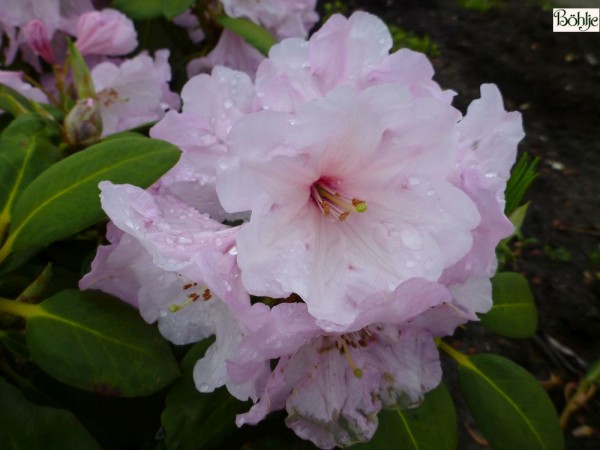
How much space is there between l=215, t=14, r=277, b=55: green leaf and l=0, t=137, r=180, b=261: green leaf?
515 millimetres

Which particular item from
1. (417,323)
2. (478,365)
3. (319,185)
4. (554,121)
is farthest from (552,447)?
(554,121)

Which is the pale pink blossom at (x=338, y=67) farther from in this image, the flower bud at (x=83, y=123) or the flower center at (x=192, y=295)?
the flower bud at (x=83, y=123)

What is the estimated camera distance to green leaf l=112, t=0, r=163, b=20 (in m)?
1.17

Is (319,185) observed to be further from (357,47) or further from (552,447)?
(552,447)

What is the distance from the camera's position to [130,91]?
106cm

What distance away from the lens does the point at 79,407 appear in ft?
2.87

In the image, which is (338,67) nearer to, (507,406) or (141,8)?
(507,406)

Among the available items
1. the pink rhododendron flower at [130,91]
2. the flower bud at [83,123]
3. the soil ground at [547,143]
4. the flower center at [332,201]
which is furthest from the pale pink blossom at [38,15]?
the soil ground at [547,143]

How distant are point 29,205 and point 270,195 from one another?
321mm

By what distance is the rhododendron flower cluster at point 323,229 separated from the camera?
526 millimetres

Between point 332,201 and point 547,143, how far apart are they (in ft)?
9.11

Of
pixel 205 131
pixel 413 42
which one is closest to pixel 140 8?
pixel 205 131

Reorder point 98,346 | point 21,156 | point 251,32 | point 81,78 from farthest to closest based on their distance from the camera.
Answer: point 251,32, point 81,78, point 21,156, point 98,346

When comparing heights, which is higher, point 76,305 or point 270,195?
point 270,195
